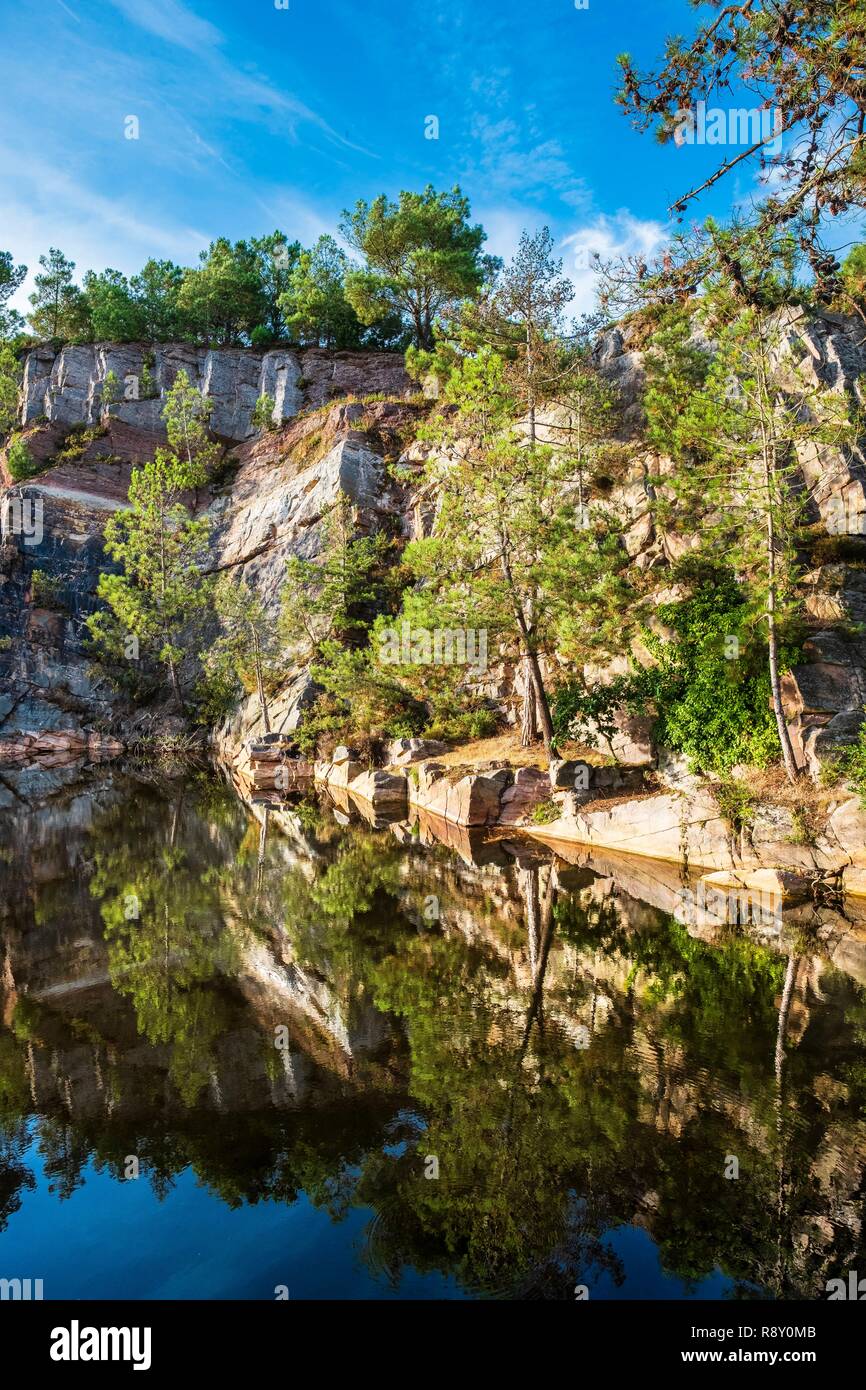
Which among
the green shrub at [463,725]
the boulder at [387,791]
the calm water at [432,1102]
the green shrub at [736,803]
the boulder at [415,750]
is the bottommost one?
the calm water at [432,1102]

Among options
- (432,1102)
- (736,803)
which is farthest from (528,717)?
(432,1102)

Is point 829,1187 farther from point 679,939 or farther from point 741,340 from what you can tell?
point 741,340

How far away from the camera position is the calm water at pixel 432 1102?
4.72 m

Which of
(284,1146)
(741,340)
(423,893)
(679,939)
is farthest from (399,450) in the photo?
(284,1146)

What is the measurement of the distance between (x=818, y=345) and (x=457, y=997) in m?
21.7

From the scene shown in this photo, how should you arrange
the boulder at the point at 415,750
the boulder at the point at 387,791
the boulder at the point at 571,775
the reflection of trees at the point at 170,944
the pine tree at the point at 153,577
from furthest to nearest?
the pine tree at the point at 153,577 < the boulder at the point at 415,750 < the boulder at the point at 387,791 < the boulder at the point at 571,775 < the reflection of trees at the point at 170,944

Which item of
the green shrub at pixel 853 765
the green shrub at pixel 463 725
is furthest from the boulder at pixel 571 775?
the green shrub at pixel 463 725

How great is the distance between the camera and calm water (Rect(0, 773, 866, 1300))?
4.72 m

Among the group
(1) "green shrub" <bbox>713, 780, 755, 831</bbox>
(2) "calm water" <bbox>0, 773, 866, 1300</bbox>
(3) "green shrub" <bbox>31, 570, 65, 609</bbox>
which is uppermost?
(3) "green shrub" <bbox>31, 570, 65, 609</bbox>

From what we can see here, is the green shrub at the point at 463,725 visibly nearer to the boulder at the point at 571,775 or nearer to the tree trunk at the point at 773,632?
the boulder at the point at 571,775

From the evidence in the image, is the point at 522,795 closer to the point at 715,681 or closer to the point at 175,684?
the point at 715,681

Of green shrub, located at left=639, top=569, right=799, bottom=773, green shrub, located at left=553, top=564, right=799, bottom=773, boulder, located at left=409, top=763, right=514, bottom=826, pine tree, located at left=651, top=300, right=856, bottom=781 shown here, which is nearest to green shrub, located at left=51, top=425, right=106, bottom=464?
boulder, located at left=409, top=763, right=514, bottom=826

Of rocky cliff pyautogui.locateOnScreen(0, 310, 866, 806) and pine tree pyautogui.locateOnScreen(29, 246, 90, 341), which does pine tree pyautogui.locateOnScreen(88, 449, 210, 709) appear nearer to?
rocky cliff pyautogui.locateOnScreen(0, 310, 866, 806)

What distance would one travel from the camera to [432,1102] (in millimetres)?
6301
